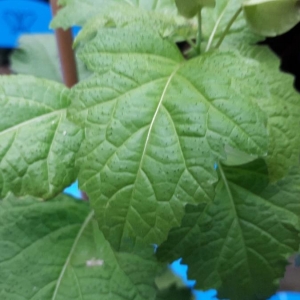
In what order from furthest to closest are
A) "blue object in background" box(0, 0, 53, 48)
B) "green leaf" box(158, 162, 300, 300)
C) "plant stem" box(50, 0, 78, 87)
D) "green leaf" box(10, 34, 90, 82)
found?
"blue object in background" box(0, 0, 53, 48)
"green leaf" box(10, 34, 90, 82)
"plant stem" box(50, 0, 78, 87)
"green leaf" box(158, 162, 300, 300)

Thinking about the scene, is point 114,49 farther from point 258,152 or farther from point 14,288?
point 14,288

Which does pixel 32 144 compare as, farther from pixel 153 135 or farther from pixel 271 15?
pixel 271 15

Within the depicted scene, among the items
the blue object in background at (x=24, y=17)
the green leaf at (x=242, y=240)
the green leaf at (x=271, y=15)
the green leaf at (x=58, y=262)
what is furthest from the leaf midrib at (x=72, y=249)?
the blue object in background at (x=24, y=17)

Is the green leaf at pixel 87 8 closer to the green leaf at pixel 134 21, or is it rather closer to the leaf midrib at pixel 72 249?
the green leaf at pixel 134 21

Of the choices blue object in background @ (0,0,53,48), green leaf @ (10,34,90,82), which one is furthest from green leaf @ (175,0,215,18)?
blue object in background @ (0,0,53,48)

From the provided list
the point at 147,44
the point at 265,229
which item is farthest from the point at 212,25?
the point at 265,229

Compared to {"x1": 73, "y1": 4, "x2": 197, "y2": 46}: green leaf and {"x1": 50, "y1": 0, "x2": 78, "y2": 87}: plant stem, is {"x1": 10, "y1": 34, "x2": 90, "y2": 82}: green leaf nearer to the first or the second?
{"x1": 50, "y1": 0, "x2": 78, "y2": 87}: plant stem
